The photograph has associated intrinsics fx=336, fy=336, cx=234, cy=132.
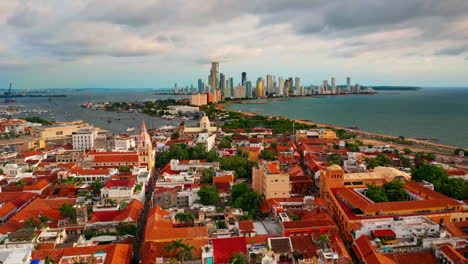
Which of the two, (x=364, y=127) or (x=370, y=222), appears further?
(x=364, y=127)

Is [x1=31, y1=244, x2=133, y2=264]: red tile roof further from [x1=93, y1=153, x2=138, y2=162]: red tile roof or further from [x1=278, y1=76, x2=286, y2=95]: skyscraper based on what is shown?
[x1=278, y1=76, x2=286, y2=95]: skyscraper

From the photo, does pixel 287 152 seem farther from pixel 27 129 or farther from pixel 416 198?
pixel 27 129

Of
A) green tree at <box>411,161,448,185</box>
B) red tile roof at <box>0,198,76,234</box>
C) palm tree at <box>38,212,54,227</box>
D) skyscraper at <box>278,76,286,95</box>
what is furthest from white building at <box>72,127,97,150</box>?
skyscraper at <box>278,76,286,95</box>

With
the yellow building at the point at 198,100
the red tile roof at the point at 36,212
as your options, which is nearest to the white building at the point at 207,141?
the red tile roof at the point at 36,212

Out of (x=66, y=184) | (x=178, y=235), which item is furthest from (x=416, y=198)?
(x=66, y=184)

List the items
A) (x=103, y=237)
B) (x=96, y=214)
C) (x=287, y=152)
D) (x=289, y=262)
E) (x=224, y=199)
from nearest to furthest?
(x=289, y=262)
(x=103, y=237)
(x=96, y=214)
(x=224, y=199)
(x=287, y=152)

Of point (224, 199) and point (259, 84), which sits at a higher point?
point (259, 84)

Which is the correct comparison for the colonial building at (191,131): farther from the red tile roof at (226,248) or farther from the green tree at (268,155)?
the red tile roof at (226,248)
